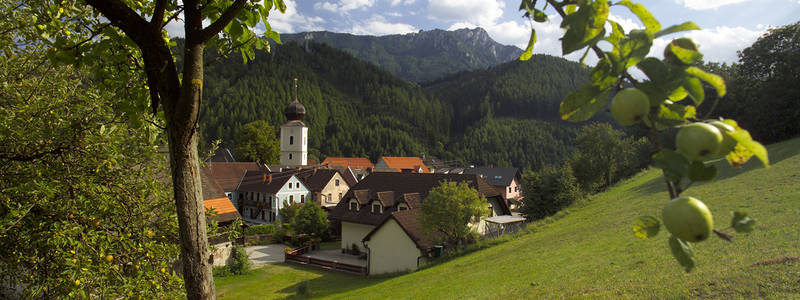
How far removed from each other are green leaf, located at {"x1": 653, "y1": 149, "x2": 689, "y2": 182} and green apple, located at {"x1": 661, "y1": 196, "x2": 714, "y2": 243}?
0.11 feet

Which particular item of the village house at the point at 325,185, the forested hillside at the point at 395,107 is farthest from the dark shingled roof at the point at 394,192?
the forested hillside at the point at 395,107

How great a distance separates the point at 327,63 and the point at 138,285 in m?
142

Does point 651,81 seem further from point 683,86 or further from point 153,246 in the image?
point 153,246

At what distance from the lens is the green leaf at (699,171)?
1.86 feet

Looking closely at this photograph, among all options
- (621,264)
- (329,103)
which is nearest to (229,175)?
(621,264)

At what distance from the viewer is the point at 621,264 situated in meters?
8.77

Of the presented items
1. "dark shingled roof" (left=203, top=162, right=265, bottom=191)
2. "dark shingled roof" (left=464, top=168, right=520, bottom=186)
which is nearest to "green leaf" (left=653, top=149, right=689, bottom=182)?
"dark shingled roof" (left=203, top=162, right=265, bottom=191)

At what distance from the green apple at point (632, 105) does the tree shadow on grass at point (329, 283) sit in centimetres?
1740

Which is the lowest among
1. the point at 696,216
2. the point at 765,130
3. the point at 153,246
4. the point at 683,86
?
the point at 153,246

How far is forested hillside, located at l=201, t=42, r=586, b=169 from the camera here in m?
98.0

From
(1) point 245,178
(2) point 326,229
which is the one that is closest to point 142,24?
(2) point 326,229

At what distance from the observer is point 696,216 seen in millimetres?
551

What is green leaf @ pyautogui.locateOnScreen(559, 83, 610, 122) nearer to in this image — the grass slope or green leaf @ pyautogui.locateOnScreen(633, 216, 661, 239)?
green leaf @ pyautogui.locateOnScreen(633, 216, 661, 239)

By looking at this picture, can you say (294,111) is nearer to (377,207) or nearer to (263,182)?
(263,182)
